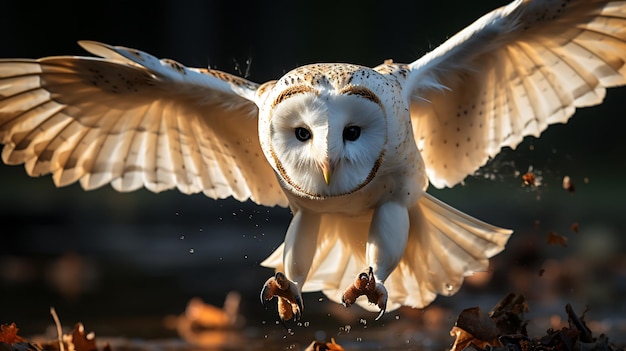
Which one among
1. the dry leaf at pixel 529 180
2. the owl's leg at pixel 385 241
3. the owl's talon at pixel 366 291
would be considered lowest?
the owl's talon at pixel 366 291

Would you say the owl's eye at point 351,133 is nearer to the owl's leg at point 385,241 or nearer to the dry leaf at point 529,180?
the owl's leg at point 385,241

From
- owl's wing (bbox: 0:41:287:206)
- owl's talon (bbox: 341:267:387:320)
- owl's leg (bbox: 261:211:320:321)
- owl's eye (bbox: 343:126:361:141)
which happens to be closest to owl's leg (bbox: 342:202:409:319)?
owl's talon (bbox: 341:267:387:320)

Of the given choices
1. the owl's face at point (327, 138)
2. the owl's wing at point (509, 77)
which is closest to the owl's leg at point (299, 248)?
the owl's face at point (327, 138)

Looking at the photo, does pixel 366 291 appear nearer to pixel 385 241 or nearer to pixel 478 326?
pixel 385 241

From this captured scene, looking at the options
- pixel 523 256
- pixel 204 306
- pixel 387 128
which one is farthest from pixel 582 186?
pixel 387 128

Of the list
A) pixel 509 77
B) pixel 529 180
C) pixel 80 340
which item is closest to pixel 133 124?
pixel 80 340

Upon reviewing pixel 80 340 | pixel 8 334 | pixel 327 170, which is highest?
pixel 327 170
